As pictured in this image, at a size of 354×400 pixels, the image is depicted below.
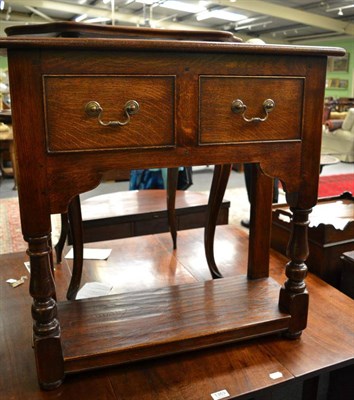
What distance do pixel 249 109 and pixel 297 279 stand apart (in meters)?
0.48

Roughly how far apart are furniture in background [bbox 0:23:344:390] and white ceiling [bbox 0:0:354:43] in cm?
647

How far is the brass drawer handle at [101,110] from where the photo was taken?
2.84 feet

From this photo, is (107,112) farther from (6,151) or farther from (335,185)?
(6,151)

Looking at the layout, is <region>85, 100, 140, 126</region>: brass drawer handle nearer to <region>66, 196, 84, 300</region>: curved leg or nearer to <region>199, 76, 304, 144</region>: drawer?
<region>199, 76, 304, 144</region>: drawer

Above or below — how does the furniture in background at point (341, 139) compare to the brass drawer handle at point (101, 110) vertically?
below

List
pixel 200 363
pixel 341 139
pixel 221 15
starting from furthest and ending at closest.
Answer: pixel 221 15 → pixel 341 139 → pixel 200 363

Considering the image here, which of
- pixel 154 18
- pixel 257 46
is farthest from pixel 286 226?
pixel 154 18

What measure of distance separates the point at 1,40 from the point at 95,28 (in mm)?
198

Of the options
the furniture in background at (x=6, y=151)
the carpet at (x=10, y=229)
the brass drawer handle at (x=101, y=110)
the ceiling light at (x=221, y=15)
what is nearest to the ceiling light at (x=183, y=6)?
the ceiling light at (x=221, y=15)

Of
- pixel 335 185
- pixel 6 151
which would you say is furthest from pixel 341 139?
pixel 6 151

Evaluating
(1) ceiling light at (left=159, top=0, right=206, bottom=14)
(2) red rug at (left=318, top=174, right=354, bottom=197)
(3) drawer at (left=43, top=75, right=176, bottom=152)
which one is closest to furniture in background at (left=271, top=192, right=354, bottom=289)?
(3) drawer at (left=43, top=75, right=176, bottom=152)

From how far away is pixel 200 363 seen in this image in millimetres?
1085

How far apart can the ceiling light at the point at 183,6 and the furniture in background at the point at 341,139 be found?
3.60 metres

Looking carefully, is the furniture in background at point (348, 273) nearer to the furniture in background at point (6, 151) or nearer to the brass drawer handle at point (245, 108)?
the brass drawer handle at point (245, 108)
